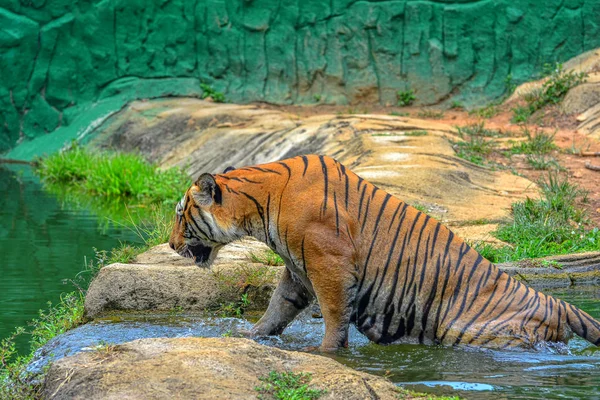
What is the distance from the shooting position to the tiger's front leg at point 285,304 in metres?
5.53

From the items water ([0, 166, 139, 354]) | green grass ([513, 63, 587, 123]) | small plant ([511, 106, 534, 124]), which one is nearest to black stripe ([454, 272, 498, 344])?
Result: water ([0, 166, 139, 354])

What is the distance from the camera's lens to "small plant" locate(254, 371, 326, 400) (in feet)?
12.2

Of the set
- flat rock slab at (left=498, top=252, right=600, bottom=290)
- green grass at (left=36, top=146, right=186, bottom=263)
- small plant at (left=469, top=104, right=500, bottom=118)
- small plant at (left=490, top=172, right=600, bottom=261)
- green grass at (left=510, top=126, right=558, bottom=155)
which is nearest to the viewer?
flat rock slab at (left=498, top=252, right=600, bottom=290)

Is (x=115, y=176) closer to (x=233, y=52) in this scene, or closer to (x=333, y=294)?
(x=233, y=52)

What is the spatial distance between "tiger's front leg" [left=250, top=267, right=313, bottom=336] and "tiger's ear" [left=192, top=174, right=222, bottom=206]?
0.65m

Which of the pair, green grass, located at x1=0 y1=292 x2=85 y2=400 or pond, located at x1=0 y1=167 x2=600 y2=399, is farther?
pond, located at x1=0 y1=167 x2=600 y2=399

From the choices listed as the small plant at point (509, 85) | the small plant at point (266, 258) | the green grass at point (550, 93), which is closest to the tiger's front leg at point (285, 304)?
the small plant at point (266, 258)

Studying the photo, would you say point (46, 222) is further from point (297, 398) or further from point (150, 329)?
point (297, 398)

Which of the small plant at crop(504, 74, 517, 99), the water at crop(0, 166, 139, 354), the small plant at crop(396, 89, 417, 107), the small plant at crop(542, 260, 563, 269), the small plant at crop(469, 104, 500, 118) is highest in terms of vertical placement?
the small plant at crop(504, 74, 517, 99)

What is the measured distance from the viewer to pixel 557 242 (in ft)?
27.2

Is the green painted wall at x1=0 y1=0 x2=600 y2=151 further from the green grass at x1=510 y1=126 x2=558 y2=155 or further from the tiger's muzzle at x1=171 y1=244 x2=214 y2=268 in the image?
the tiger's muzzle at x1=171 y1=244 x2=214 y2=268

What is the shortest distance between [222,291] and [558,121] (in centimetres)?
976

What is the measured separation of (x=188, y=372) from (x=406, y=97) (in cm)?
1445

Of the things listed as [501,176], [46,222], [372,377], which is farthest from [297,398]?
[46,222]
